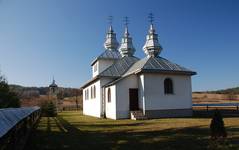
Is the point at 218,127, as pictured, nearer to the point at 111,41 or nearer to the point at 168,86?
the point at 168,86

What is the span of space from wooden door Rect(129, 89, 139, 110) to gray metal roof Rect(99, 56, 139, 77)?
3.27 metres

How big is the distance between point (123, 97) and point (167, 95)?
3.66 metres

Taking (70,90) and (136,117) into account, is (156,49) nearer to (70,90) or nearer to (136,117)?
(136,117)

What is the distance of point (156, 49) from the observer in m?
25.4

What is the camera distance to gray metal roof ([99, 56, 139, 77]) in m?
25.2

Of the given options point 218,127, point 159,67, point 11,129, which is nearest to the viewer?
point 11,129

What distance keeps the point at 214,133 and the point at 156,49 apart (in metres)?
17.6

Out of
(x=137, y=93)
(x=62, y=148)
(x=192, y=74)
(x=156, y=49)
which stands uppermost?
(x=156, y=49)

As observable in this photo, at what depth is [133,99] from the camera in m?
22.5

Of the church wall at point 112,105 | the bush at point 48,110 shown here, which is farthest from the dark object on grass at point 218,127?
the bush at point 48,110

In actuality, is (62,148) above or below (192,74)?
below

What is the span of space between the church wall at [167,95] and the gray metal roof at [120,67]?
14.7 feet

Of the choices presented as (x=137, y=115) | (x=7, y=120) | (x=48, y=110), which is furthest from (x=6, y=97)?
(x=7, y=120)

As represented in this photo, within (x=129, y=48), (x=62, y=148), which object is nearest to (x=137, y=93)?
(x=129, y=48)
